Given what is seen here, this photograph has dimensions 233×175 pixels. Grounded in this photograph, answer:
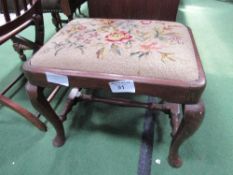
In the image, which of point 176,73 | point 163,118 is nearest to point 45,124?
point 163,118

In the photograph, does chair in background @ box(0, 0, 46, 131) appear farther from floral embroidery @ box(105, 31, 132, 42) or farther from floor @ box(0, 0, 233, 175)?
floral embroidery @ box(105, 31, 132, 42)

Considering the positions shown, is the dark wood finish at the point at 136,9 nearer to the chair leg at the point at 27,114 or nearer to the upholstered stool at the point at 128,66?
the upholstered stool at the point at 128,66

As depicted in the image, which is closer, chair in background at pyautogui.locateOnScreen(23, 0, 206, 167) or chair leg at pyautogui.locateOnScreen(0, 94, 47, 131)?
chair in background at pyautogui.locateOnScreen(23, 0, 206, 167)

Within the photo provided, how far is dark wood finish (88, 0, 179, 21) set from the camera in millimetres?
1046

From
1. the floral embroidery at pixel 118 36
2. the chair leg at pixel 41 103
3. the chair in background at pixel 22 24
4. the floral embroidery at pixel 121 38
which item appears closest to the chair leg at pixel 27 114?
the chair in background at pixel 22 24

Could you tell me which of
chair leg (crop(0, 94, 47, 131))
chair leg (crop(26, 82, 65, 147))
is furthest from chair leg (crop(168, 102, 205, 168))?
chair leg (crop(0, 94, 47, 131))

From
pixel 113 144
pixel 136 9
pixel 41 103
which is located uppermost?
pixel 136 9

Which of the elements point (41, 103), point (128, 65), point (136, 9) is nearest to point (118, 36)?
point (128, 65)

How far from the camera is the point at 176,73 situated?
21.4 inches

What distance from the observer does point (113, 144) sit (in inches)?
35.2

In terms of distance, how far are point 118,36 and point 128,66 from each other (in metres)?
Answer: 0.18

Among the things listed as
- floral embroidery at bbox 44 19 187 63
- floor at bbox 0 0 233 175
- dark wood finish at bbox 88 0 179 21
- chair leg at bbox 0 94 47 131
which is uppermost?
floral embroidery at bbox 44 19 187 63

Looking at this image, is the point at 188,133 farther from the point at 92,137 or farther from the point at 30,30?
the point at 30,30

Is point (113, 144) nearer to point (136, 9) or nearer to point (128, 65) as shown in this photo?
point (128, 65)
